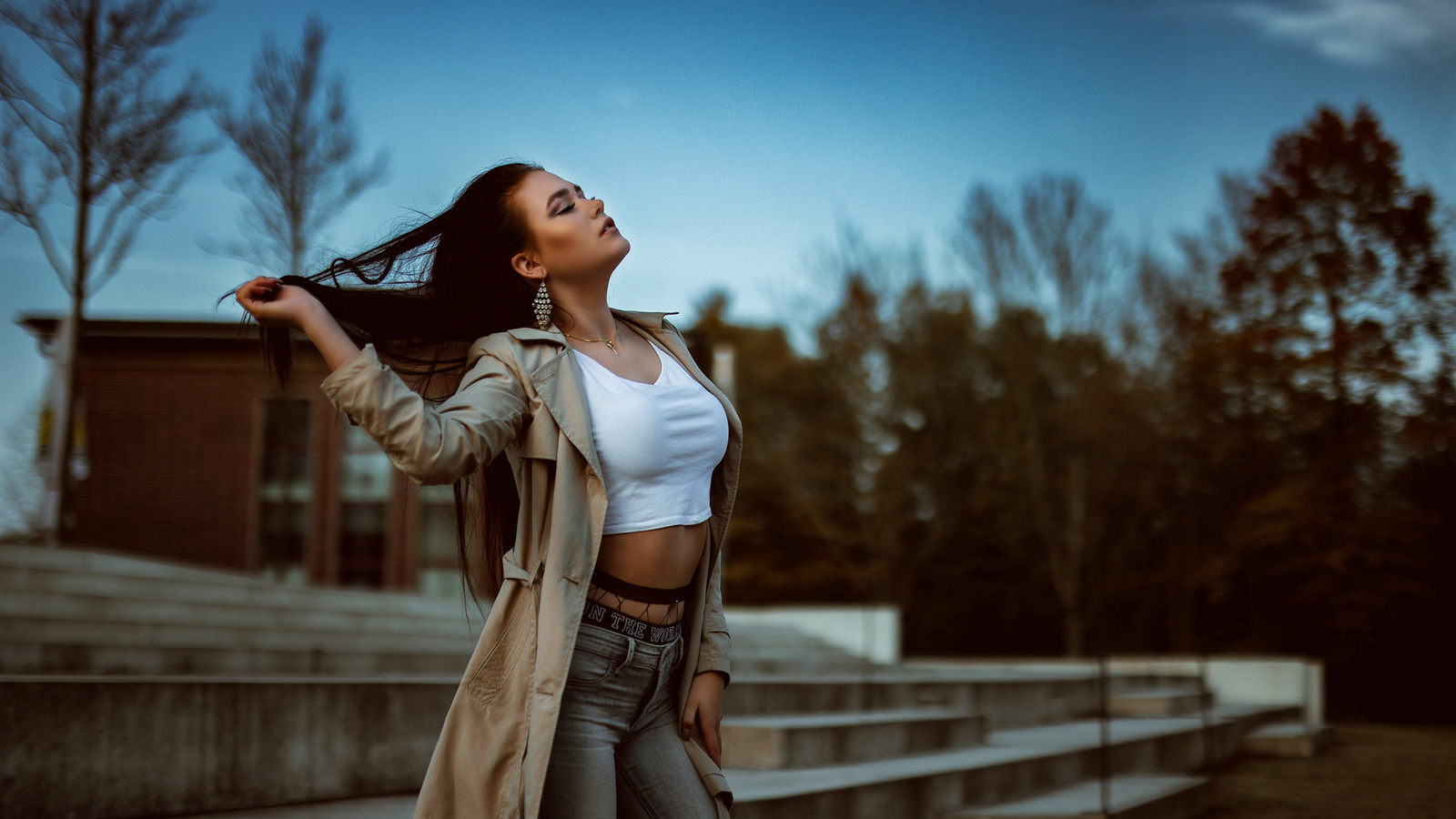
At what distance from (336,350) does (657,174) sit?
4335mm

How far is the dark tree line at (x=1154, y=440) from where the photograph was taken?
17547mm

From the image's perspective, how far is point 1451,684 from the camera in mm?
16891

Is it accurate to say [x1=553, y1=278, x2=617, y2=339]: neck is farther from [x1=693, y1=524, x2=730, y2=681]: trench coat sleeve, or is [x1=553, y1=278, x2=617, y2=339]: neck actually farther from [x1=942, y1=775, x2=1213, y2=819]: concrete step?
[x1=942, y1=775, x2=1213, y2=819]: concrete step

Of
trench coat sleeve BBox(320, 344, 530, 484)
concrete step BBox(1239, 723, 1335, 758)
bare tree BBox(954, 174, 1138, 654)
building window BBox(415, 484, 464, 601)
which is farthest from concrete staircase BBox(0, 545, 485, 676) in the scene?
bare tree BBox(954, 174, 1138, 654)

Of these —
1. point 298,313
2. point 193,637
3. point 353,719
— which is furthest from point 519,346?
point 193,637

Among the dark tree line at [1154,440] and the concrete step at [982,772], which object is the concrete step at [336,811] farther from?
the dark tree line at [1154,440]

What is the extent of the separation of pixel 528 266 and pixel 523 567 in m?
0.54

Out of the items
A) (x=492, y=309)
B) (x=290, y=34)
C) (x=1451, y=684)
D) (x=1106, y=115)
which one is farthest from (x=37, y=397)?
(x=1451, y=684)

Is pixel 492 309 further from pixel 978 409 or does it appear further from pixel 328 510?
pixel 978 409

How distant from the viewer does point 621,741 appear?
6.01 feet

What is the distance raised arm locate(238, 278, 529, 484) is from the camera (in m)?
1.52

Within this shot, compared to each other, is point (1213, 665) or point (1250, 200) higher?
point (1250, 200)

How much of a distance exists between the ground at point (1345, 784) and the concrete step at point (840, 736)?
1.71m

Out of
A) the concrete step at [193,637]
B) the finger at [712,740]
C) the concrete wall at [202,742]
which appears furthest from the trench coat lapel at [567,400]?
the concrete step at [193,637]
